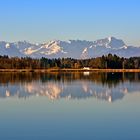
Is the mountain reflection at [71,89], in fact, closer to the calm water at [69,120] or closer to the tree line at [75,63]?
the calm water at [69,120]

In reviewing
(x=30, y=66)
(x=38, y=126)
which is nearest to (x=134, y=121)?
(x=38, y=126)

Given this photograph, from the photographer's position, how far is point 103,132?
17.4 meters

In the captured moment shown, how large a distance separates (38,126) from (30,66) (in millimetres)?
120598

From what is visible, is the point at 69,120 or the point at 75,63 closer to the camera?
the point at 69,120

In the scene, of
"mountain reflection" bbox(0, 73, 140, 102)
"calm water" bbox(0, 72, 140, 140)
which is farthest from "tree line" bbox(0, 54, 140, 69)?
"calm water" bbox(0, 72, 140, 140)

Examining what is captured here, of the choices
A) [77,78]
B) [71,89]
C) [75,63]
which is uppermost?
[75,63]

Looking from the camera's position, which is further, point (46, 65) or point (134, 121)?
point (46, 65)

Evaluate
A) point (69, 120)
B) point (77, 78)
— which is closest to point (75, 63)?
point (77, 78)

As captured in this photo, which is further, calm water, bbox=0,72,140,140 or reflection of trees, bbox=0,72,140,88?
reflection of trees, bbox=0,72,140,88

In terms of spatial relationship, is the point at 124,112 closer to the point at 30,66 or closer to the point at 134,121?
the point at 134,121

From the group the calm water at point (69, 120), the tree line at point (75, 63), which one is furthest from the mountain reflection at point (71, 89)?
the tree line at point (75, 63)

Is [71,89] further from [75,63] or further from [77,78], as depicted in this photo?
[75,63]

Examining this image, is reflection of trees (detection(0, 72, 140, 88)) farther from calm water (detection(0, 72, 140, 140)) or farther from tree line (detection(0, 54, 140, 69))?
tree line (detection(0, 54, 140, 69))

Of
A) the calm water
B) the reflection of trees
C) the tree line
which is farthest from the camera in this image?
the tree line
